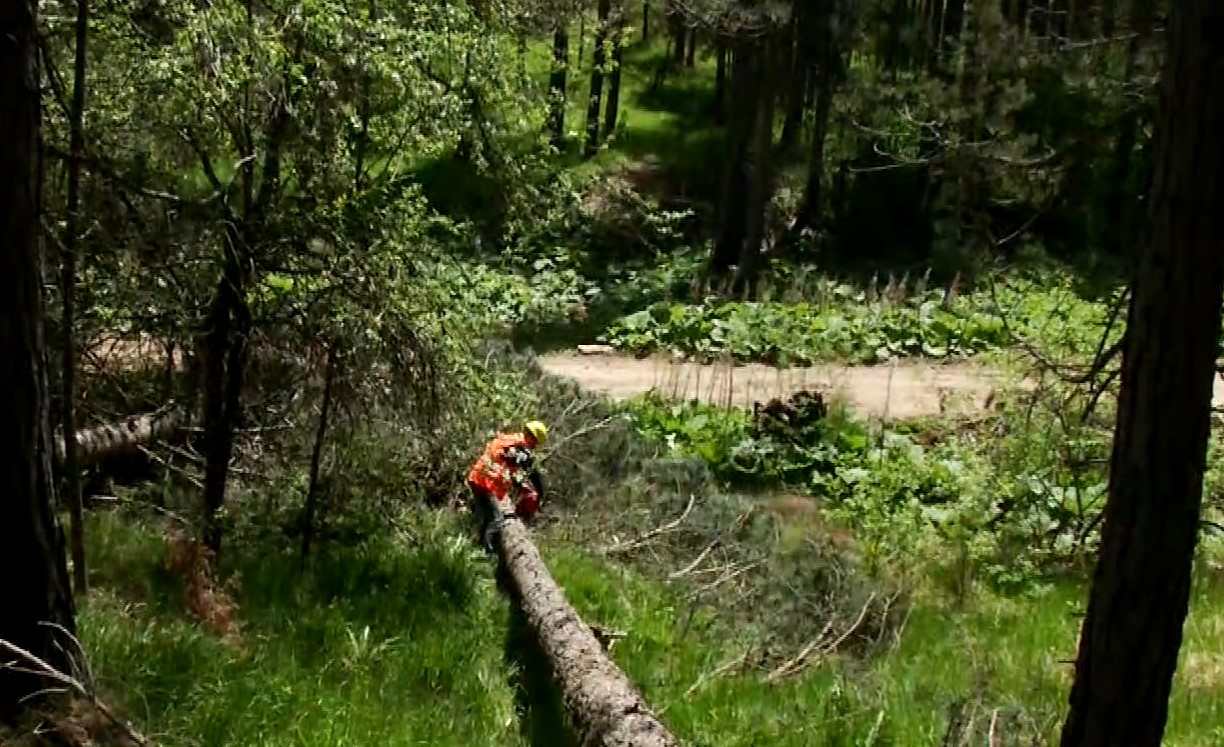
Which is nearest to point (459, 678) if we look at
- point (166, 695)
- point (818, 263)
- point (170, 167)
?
point (166, 695)

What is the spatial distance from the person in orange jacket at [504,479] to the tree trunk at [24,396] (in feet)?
16.9

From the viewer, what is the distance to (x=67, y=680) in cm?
436

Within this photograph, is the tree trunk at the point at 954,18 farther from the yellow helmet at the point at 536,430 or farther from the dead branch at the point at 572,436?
the yellow helmet at the point at 536,430

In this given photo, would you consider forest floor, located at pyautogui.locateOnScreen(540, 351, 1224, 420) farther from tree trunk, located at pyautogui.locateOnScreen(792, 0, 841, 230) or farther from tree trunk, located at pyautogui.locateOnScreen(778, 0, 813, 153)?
tree trunk, located at pyautogui.locateOnScreen(792, 0, 841, 230)

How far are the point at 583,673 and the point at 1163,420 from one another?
3.46 m

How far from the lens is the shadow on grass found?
6934mm

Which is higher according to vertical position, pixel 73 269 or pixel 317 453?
pixel 73 269

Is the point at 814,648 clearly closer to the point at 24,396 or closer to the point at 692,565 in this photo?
the point at 692,565

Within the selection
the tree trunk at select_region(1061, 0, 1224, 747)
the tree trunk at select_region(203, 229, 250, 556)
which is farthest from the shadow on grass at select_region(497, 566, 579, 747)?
the tree trunk at select_region(1061, 0, 1224, 747)

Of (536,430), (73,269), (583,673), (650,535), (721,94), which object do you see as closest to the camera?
(73,269)

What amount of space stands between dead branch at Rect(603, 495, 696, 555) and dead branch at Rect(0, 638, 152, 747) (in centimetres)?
591

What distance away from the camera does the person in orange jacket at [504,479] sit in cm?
1012

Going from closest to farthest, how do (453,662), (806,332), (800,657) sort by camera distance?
(453,662)
(800,657)
(806,332)

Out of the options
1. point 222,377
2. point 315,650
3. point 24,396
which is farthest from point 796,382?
point 24,396
